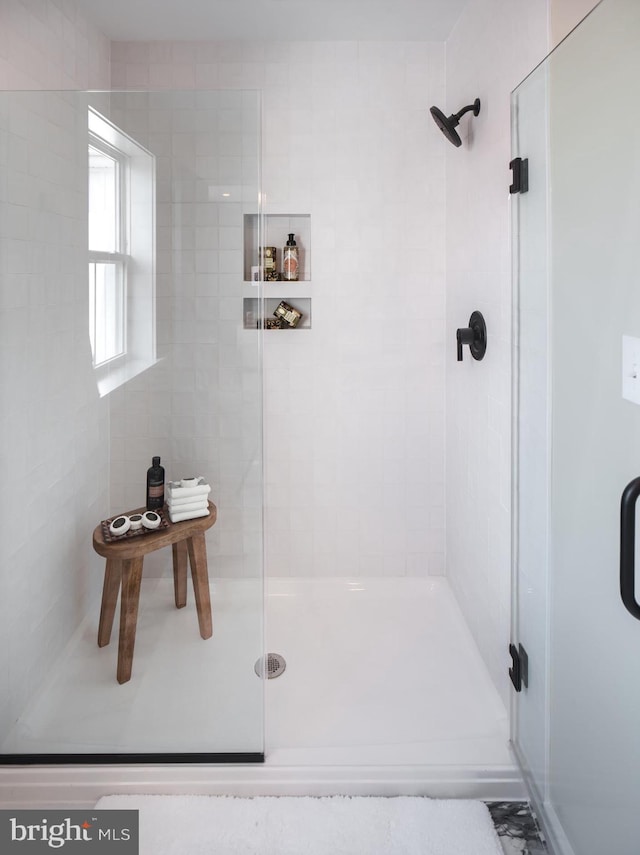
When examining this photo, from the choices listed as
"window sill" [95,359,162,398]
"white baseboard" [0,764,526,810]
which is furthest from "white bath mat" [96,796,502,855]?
"window sill" [95,359,162,398]

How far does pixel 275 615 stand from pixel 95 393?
4.52 feet

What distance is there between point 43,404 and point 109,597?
1.84 ft

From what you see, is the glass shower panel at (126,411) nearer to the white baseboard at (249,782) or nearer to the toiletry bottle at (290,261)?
the white baseboard at (249,782)

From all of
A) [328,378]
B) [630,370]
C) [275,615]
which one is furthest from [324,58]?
[275,615]

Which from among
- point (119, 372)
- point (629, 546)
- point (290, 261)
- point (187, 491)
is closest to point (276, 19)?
point (290, 261)

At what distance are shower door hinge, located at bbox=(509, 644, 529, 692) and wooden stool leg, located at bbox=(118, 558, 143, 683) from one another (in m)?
1.07

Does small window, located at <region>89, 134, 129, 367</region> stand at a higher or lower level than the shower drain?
higher

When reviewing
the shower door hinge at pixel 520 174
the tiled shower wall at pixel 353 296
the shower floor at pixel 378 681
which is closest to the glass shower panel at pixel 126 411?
the shower floor at pixel 378 681

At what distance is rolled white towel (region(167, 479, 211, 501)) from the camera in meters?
1.60

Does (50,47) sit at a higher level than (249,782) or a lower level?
higher

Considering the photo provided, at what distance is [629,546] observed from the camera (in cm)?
97

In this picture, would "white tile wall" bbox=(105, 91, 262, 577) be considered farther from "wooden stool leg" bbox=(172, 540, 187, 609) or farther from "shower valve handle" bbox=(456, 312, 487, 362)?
"shower valve handle" bbox=(456, 312, 487, 362)

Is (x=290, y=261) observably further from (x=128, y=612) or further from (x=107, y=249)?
(x=128, y=612)

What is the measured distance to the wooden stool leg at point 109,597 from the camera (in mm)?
1569
